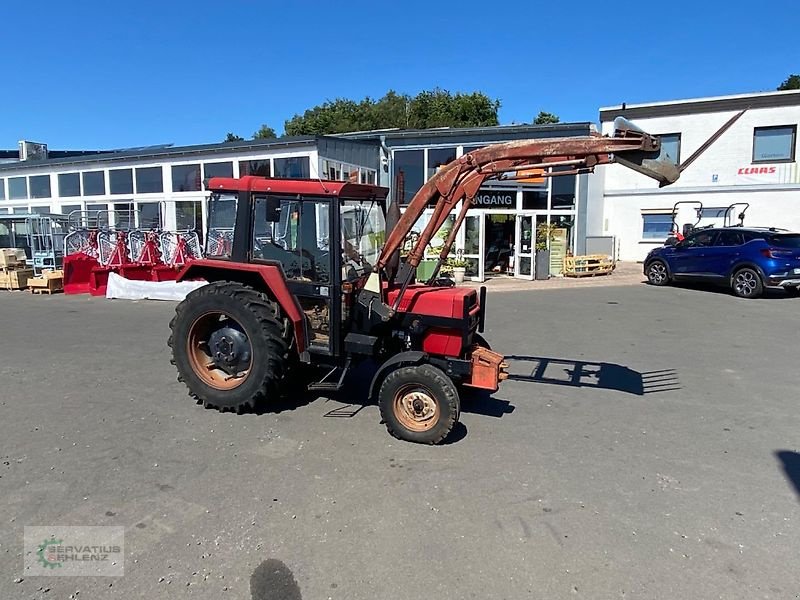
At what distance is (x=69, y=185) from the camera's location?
21953mm

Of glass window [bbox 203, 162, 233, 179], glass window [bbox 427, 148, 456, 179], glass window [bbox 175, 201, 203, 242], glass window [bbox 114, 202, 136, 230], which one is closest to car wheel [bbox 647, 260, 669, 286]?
glass window [bbox 427, 148, 456, 179]

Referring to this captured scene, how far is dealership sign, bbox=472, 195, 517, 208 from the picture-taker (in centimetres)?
1962

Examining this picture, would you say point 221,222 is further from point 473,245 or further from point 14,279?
point 14,279

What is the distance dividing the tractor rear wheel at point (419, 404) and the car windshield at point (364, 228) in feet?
4.54

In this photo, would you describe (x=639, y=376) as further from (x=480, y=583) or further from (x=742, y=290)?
(x=742, y=290)

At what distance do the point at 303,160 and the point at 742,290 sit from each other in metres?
12.9

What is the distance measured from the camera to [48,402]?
6168 millimetres

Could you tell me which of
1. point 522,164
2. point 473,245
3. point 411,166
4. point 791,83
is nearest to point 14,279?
point 411,166

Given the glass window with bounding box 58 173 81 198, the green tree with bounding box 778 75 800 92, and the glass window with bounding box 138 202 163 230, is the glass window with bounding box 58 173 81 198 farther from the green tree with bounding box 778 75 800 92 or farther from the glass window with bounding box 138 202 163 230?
the green tree with bounding box 778 75 800 92

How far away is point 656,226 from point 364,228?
21.5m

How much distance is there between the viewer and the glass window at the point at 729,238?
603 inches

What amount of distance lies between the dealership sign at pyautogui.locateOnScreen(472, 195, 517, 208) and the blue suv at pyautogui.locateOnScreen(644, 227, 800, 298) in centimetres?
512

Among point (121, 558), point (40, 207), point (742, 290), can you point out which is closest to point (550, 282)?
point (742, 290)

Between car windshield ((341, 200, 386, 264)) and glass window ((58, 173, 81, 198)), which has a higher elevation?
glass window ((58, 173, 81, 198))
